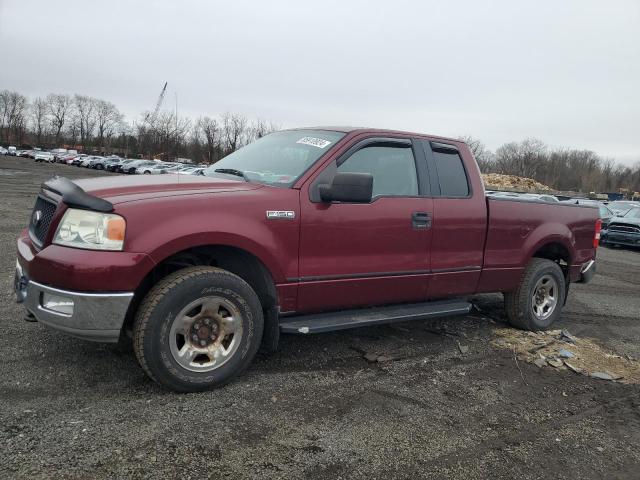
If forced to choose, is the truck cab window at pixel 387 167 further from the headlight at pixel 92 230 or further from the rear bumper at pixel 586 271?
the rear bumper at pixel 586 271

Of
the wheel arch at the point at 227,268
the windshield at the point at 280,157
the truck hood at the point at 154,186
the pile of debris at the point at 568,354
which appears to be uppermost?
the windshield at the point at 280,157

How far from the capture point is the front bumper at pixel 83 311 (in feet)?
10.8

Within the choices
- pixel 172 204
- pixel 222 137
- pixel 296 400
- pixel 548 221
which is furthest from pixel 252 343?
pixel 222 137

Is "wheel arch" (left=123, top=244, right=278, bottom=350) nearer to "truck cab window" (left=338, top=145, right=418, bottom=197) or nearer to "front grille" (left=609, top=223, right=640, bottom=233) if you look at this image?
"truck cab window" (left=338, top=145, right=418, bottom=197)

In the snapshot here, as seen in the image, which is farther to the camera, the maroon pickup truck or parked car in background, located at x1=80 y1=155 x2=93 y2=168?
parked car in background, located at x1=80 y1=155 x2=93 y2=168

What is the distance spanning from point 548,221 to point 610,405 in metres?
2.21

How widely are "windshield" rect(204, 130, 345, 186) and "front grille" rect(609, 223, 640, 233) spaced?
1606cm

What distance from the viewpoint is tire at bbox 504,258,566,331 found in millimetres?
5664

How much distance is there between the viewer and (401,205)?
4469mm

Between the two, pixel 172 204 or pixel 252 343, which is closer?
pixel 172 204

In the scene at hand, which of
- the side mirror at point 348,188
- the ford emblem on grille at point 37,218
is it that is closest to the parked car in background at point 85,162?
the ford emblem on grille at point 37,218

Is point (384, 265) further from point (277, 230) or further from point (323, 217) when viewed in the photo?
point (277, 230)

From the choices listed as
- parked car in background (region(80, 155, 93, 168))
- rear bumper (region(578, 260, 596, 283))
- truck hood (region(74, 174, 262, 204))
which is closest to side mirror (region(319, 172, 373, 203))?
truck hood (region(74, 174, 262, 204))

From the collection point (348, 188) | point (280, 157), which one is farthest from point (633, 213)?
point (348, 188)
